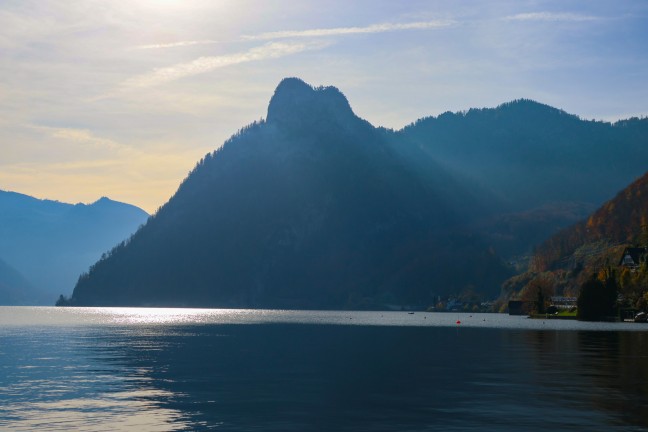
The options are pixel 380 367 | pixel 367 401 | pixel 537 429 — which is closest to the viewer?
pixel 537 429

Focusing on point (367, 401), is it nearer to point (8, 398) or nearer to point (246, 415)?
point (246, 415)

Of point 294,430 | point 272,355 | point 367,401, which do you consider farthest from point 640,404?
point 272,355

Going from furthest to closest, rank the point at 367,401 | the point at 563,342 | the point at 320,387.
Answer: the point at 563,342
the point at 320,387
the point at 367,401

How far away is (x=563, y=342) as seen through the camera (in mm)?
141625

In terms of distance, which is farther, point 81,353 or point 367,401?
point 81,353

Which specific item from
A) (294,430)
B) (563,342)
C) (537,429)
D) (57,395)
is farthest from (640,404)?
(563,342)

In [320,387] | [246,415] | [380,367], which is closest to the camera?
[246,415]

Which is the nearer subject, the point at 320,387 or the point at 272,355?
the point at 320,387

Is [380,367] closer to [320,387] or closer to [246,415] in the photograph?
[320,387]

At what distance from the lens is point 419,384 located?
78.9 metres

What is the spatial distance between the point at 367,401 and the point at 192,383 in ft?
68.2

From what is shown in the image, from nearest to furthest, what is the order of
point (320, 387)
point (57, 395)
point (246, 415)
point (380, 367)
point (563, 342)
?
1. point (246, 415)
2. point (57, 395)
3. point (320, 387)
4. point (380, 367)
5. point (563, 342)

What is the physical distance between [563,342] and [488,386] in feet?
230

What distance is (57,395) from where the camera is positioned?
238 ft
